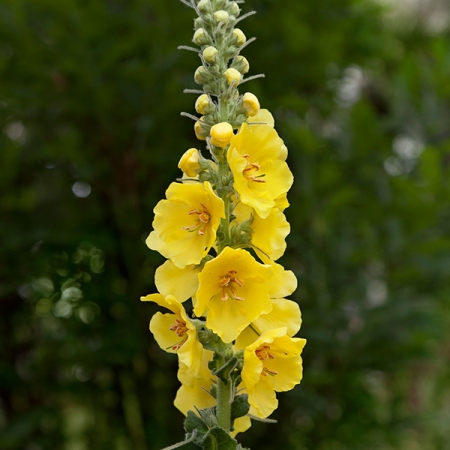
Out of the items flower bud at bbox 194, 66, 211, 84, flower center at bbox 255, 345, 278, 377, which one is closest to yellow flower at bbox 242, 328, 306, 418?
flower center at bbox 255, 345, 278, 377

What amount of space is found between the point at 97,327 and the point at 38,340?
430 millimetres

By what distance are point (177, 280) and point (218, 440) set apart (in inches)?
13.5

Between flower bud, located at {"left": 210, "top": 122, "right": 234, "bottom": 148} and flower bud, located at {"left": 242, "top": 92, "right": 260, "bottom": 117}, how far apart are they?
10 centimetres

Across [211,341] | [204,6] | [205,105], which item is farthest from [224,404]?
[204,6]

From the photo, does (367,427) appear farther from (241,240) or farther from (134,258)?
(241,240)

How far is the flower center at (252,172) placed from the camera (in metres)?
1.29

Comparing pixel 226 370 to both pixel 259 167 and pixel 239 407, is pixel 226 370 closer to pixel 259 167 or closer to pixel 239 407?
pixel 239 407

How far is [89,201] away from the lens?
343 centimetres

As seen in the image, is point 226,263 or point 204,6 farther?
point 204,6

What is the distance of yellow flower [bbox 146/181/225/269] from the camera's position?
123 cm

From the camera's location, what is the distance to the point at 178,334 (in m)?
1.29

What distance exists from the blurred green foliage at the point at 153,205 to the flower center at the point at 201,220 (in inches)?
63.5

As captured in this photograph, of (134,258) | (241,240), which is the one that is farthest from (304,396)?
(241,240)

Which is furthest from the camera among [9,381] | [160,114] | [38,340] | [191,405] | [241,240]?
[38,340]
